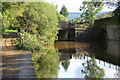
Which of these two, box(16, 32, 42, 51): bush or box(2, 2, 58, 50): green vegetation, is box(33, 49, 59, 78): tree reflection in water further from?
box(2, 2, 58, 50): green vegetation

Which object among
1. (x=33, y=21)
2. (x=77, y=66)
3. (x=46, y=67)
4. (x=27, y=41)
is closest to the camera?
(x=46, y=67)

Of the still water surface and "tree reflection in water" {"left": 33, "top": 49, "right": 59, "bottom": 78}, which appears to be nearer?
"tree reflection in water" {"left": 33, "top": 49, "right": 59, "bottom": 78}

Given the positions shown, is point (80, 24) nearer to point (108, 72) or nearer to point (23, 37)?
point (23, 37)

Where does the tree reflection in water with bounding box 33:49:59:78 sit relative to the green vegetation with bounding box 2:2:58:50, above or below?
below

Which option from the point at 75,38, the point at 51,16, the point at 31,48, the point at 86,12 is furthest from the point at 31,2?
the point at 86,12

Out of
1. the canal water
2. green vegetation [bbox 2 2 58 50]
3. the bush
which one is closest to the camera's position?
the canal water

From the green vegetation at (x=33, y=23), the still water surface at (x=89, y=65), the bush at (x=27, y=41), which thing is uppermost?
the green vegetation at (x=33, y=23)

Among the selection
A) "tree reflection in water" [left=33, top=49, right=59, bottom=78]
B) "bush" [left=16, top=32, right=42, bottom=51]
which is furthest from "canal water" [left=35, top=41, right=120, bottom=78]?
"bush" [left=16, top=32, right=42, bottom=51]

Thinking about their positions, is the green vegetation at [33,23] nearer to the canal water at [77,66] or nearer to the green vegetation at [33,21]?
the green vegetation at [33,21]

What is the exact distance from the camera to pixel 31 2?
979cm

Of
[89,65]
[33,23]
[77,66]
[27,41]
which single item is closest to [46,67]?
[77,66]

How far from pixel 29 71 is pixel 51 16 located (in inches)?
269

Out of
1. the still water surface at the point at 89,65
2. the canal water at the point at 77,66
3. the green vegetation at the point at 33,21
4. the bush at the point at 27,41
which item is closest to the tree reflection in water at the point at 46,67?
the canal water at the point at 77,66

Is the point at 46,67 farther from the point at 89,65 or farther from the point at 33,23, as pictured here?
the point at 33,23
